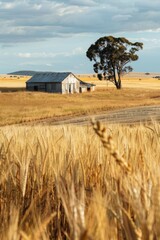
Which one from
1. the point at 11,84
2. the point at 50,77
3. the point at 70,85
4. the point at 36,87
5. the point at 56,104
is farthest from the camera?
the point at 11,84

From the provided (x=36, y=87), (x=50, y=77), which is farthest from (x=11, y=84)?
(x=50, y=77)

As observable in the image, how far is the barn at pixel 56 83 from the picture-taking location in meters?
81.4

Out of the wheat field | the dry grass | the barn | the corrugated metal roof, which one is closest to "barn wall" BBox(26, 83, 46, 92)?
the barn

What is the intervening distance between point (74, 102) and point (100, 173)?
62.5m

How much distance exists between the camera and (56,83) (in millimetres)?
81250

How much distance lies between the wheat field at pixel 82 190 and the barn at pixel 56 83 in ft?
256

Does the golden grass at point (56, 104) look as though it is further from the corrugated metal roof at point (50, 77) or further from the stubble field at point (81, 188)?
the stubble field at point (81, 188)

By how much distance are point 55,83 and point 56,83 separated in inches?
14.2

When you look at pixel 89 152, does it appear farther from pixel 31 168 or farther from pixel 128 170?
pixel 128 170

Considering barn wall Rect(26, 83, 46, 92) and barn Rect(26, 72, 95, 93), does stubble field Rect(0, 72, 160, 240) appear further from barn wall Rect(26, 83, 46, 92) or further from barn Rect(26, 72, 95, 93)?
barn wall Rect(26, 83, 46, 92)

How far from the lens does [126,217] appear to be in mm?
1604

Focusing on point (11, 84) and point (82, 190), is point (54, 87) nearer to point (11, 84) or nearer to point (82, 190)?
point (11, 84)

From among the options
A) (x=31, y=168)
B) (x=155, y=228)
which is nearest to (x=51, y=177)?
(x=31, y=168)

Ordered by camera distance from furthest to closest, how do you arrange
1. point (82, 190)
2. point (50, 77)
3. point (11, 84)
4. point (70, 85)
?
point (11, 84) < point (50, 77) < point (70, 85) < point (82, 190)
